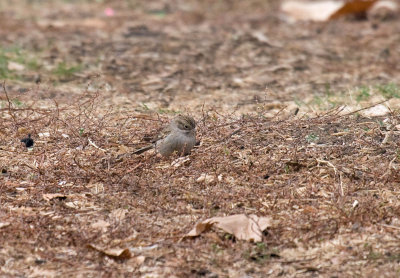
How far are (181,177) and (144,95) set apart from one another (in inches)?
115

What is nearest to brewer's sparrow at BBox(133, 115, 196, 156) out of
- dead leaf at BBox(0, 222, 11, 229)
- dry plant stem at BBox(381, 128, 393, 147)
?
dead leaf at BBox(0, 222, 11, 229)

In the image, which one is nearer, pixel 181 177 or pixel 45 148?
pixel 181 177

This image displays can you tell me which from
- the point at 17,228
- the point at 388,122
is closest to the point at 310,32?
the point at 388,122

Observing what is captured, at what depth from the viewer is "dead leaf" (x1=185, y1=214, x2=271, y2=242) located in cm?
473

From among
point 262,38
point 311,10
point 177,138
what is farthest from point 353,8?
point 177,138

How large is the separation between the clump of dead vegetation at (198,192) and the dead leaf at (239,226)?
0.16 feet

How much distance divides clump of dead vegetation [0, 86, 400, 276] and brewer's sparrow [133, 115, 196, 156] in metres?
0.09

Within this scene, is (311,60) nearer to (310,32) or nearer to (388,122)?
(310,32)

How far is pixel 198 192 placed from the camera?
17.7 ft

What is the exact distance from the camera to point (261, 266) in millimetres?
4512

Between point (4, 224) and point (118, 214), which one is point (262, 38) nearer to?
point (118, 214)

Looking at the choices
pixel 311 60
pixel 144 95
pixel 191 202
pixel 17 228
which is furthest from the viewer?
pixel 311 60

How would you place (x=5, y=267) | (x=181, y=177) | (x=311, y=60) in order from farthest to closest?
(x=311, y=60), (x=181, y=177), (x=5, y=267)

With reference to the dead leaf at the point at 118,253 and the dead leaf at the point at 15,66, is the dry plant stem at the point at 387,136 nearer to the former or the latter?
the dead leaf at the point at 118,253
